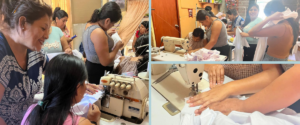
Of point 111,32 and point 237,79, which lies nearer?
point 237,79

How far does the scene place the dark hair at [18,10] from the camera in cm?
54

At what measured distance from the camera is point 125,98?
2.47 feet

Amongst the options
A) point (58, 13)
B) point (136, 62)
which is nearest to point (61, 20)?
point (58, 13)

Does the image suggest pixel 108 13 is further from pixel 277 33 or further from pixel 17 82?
pixel 277 33

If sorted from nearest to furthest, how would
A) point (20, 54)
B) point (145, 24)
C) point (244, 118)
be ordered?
point (244, 118)
point (20, 54)
point (145, 24)

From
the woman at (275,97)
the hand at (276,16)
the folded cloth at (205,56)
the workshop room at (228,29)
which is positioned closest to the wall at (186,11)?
the workshop room at (228,29)

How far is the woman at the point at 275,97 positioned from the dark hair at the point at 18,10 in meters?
0.71

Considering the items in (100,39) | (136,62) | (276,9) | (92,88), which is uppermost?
(276,9)

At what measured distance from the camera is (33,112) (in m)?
0.57

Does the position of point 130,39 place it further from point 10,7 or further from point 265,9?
point 265,9

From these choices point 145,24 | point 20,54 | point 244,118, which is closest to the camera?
point 244,118

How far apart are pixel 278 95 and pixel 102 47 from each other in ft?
2.11

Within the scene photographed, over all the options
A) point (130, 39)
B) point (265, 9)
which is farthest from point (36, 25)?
point (265, 9)

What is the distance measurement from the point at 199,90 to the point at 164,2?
0.39 meters
